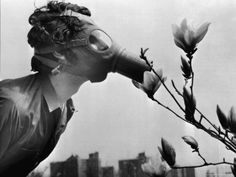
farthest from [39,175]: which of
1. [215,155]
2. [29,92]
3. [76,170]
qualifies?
[215,155]

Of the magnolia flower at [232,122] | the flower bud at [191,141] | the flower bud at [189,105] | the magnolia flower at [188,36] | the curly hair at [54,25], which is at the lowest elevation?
the flower bud at [191,141]

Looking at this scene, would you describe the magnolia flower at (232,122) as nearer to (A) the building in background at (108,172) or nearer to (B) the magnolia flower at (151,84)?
(B) the magnolia flower at (151,84)

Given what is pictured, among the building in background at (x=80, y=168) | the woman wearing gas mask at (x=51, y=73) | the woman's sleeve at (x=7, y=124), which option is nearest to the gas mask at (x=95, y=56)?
the woman wearing gas mask at (x=51, y=73)

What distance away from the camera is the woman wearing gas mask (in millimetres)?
1133

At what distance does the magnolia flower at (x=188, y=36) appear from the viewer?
1.12 feet

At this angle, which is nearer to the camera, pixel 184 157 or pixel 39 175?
pixel 184 157

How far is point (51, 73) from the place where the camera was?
4.01ft

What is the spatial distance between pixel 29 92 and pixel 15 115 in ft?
0.30

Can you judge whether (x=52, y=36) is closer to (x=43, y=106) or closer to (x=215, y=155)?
(x=43, y=106)

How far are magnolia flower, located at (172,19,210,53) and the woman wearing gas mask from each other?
2.79ft

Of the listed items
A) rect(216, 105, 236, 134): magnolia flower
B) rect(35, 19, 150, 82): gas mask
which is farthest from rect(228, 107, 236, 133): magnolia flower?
→ rect(35, 19, 150, 82): gas mask

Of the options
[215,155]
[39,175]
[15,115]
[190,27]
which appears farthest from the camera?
[39,175]

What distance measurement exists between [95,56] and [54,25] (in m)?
0.16

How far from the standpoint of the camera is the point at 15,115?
3.69 feet
